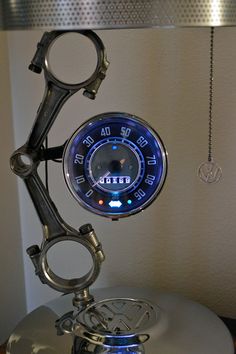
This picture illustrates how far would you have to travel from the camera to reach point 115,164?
2.66 feet

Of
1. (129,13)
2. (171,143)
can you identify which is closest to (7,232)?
(171,143)

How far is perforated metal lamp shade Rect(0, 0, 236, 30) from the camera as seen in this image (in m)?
0.60

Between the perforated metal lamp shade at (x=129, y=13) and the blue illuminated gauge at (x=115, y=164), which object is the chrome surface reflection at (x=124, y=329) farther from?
the perforated metal lamp shade at (x=129, y=13)

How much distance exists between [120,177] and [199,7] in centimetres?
30

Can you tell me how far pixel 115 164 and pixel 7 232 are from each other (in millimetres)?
491

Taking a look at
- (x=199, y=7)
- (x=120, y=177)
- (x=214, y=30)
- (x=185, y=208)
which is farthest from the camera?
(x=185, y=208)

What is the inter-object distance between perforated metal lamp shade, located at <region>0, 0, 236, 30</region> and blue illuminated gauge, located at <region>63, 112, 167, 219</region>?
0.68ft

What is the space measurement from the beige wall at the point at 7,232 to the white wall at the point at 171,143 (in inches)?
0.9

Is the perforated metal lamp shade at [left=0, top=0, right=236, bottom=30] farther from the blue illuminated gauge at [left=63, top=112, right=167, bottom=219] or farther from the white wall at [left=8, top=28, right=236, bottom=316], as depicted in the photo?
the white wall at [left=8, top=28, right=236, bottom=316]

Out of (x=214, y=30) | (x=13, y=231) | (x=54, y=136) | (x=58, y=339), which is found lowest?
(x=58, y=339)

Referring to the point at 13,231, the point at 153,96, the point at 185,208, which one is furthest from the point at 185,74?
the point at 13,231

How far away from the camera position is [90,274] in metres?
0.86

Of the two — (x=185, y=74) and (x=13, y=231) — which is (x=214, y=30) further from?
(x=13, y=231)

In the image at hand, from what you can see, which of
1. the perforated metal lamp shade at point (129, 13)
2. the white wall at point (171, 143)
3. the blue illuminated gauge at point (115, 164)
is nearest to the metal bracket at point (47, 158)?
the blue illuminated gauge at point (115, 164)
